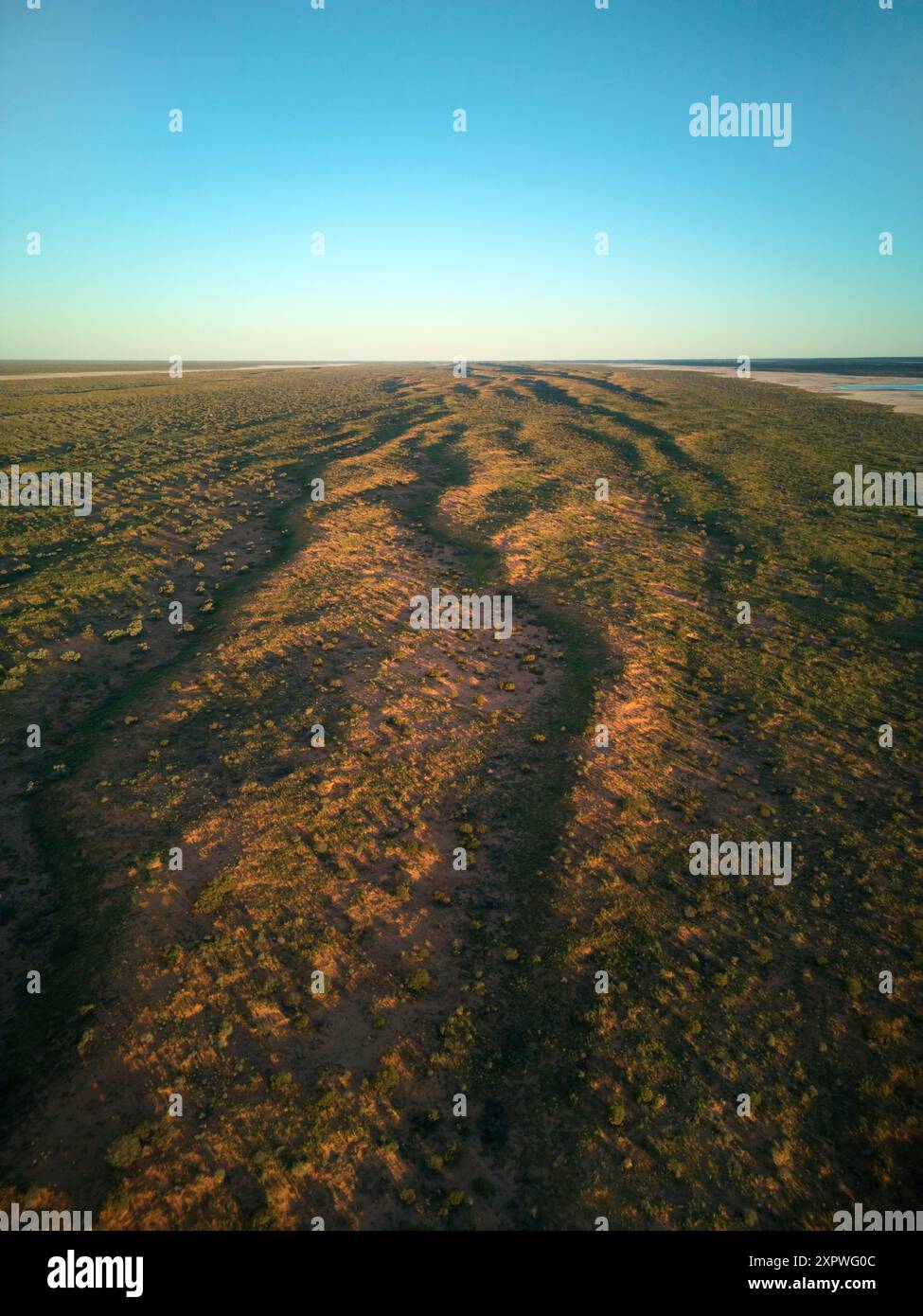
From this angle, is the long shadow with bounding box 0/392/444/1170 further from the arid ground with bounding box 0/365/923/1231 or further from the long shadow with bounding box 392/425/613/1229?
the long shadow with bounding box 392/425/613/1229

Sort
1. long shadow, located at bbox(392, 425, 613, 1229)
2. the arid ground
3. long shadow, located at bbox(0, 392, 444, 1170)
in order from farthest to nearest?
long shadow, located at bbox(0, 392, 444, 1170)
long shadow, located at bbox(392, 425, 613, 1229)
the arid ground

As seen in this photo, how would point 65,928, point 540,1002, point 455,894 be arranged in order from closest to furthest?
point 540,1002
point 65,928
point 455,894

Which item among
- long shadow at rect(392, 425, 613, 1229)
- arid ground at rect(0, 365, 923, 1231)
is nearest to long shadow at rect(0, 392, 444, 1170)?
arid ground at rect(0, 365, 923, 1231)

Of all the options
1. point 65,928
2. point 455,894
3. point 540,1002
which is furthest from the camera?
point 455,894

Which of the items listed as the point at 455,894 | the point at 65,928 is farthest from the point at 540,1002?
the point at 65,928

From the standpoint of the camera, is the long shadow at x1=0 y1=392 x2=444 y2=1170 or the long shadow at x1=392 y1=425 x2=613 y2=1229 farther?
the long shadow at x1=0 y1=392 x2=444 y2=1170

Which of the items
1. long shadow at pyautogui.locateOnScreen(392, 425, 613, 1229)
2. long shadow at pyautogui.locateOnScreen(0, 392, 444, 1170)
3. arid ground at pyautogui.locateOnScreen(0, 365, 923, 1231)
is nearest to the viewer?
arid ground at pyautogui.locateOnScreen(0, 365, 923, 1231)

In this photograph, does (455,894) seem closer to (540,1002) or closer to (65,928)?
(540,1002)
